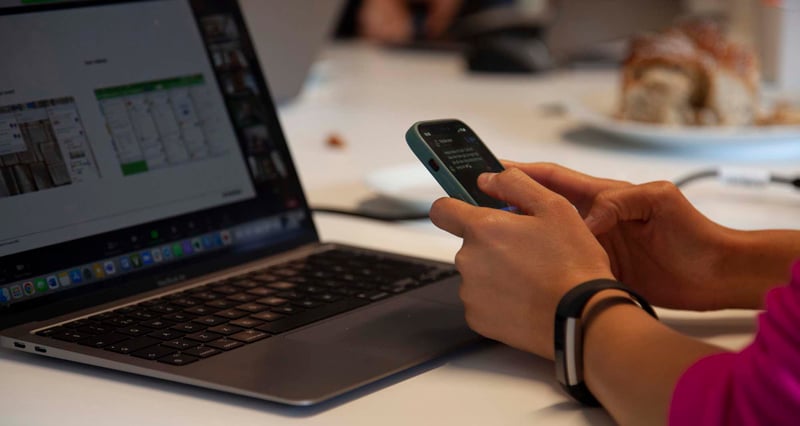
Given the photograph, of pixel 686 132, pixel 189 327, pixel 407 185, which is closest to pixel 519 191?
pixel 189 327

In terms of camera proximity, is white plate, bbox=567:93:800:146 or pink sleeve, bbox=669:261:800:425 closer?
pink sleeve, bbox=669:261:800:425

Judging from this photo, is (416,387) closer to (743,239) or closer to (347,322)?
(347,322)

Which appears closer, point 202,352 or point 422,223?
point 202,352

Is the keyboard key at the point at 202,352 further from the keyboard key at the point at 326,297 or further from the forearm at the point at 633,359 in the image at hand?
the forearm at the point at 633,359

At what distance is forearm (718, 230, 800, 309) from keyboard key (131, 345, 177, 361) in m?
0.39

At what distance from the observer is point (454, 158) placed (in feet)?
2.29

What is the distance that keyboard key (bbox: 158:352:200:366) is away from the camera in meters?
0.62

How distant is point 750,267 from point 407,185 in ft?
1.62

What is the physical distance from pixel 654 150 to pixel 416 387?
34.2 inches

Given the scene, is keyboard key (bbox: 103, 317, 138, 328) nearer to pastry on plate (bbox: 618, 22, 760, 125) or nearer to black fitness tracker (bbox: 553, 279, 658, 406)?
black fitness tracker (bbox: 553, 279, 658, 406)

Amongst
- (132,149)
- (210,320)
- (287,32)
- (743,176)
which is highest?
(287,32)

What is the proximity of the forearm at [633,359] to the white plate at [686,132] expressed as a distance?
30.4 inches

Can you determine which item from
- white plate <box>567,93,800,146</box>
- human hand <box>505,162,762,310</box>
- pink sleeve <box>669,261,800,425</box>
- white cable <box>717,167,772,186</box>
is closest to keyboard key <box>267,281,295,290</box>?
human hand <box>505,162,762,310</box>

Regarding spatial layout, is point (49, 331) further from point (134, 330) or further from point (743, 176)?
point (743, 176)
